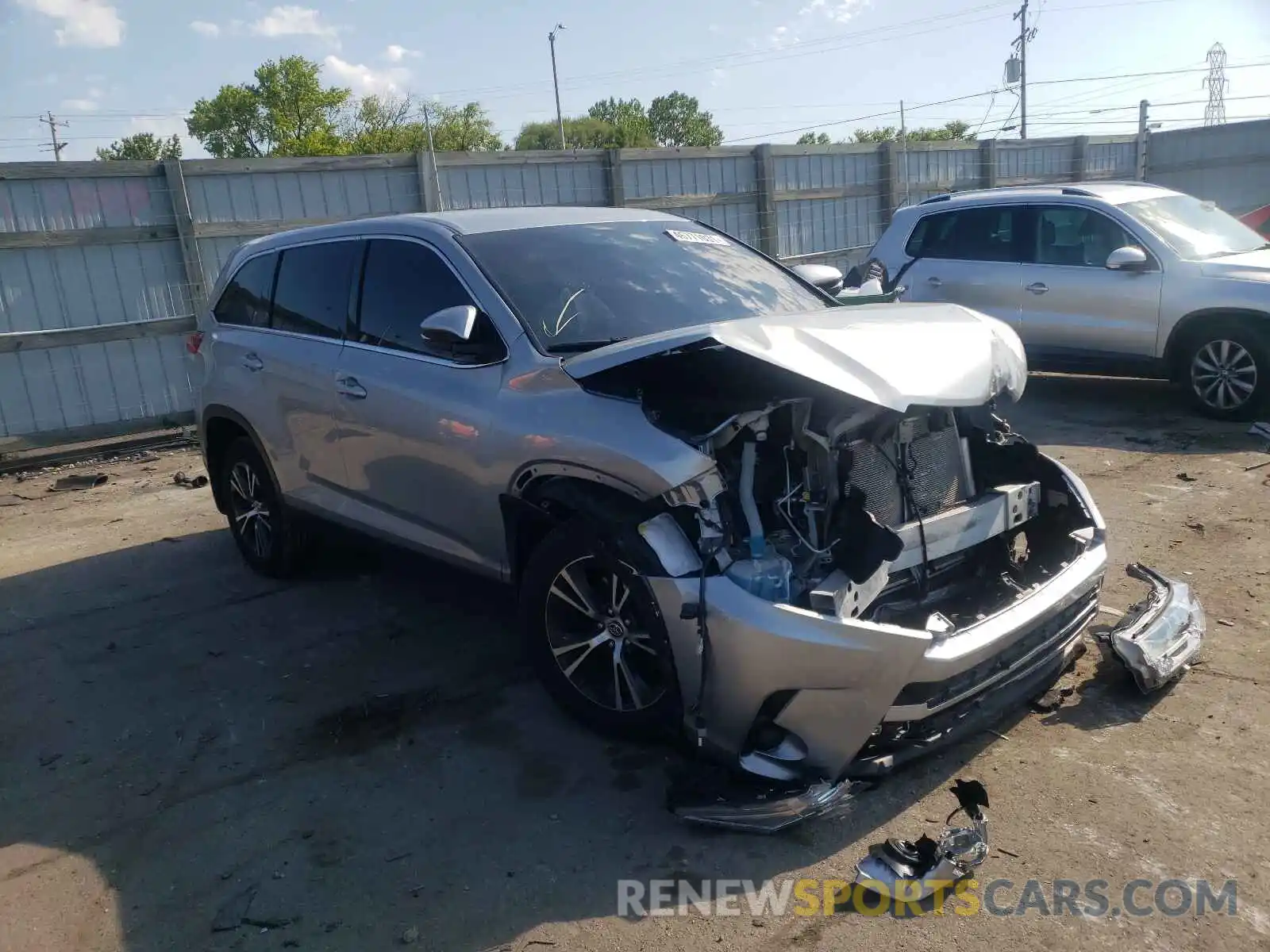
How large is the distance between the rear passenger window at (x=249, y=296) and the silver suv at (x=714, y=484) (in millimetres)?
730

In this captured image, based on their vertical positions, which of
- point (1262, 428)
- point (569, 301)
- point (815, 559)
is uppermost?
point (569, 301)

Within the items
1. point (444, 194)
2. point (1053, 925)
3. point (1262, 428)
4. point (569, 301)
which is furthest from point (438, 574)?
point (444, 194)

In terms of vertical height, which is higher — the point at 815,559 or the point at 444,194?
the point at 444,194

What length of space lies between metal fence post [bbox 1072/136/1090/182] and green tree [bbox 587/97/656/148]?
161 ft

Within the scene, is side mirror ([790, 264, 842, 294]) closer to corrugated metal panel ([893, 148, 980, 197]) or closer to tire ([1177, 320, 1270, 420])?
tire ([1177, 320, 1270, 420])

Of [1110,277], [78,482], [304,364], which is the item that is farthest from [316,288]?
[1110,277]

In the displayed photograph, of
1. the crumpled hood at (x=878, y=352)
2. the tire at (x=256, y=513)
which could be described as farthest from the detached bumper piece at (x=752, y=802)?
the tire at (x=256, y=513)

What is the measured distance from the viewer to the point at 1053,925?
2.70 metres

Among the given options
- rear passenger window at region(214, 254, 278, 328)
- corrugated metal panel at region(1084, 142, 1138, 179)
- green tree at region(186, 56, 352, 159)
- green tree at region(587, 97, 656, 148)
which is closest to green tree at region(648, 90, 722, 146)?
A: green tree at region(587, 97, 656, 148)

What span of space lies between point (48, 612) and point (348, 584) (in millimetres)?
1648

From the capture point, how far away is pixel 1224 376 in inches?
313

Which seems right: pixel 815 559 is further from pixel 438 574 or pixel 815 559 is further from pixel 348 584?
pixel 348 584

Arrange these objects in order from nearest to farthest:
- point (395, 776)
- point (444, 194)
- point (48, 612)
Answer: point (395, 776)
point (48, 612)
point (444, 194)

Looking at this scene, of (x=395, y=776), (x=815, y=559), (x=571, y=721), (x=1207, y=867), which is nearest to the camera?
(x=1207, y=867)
